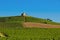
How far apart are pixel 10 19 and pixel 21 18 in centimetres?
285

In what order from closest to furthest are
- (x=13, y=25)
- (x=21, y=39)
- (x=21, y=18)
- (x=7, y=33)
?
(x=21, y=39), (x=7, y=33), (x=13, y=25), (x=21, y=18)

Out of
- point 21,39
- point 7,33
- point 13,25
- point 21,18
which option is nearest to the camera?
point 21,39

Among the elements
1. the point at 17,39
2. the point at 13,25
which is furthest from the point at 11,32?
the point at 13,25

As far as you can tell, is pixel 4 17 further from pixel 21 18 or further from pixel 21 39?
pixel 21 39

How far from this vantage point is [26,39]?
2520cm

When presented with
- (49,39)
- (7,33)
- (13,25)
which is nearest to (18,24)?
(13,25)

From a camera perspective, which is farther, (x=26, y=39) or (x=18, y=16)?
(x=18, y=16)

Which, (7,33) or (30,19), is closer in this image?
Answer: (7,33)

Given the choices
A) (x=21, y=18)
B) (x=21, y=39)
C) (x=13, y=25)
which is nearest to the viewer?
(x=21, y=39)

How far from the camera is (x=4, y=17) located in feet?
205

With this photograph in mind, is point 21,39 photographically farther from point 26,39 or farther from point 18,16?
point 18,16

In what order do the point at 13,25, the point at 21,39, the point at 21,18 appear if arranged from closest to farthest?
the point at 21,39
the point at 13,25
the point at 21,18

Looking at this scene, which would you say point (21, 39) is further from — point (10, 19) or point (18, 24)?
point (10, 19)

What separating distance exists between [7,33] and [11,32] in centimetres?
94
